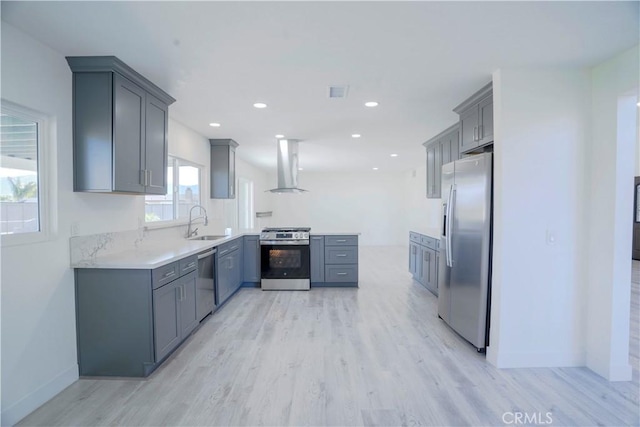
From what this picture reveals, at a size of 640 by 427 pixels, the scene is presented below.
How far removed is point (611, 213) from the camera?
8.18 ft

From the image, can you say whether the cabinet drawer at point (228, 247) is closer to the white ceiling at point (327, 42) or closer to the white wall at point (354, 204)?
the white ceiling at point (327, 42)

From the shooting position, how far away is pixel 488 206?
8.97 feet

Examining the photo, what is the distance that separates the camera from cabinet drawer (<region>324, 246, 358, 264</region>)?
5.18m

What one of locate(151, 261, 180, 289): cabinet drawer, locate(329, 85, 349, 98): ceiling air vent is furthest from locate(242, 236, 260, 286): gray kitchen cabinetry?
locate(329, 85, 349, 98): ceiling air vent

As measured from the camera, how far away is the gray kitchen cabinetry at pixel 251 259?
5.16m

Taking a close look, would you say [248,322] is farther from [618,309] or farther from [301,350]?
[618,309]

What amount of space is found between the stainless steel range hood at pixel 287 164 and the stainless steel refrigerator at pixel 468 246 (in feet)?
8.64

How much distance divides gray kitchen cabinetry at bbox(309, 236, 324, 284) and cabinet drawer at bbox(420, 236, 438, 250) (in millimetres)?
1568

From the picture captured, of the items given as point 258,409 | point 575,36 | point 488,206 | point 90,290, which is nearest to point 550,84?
point 575,36

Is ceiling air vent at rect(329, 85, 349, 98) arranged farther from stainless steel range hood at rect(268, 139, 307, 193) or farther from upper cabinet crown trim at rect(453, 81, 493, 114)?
stainless steel range hood at rect(268, 139, 307, 193)

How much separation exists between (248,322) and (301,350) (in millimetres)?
970

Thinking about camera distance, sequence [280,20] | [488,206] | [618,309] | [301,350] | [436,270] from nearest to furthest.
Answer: [280,20] → [618,309] → [488,206] → [301,350] → [436,270]

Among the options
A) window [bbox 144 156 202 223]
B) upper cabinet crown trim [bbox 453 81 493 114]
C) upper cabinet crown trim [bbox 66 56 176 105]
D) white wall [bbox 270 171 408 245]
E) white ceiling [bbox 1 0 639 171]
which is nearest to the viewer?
white ceiling [bbox 1 0 639 171]

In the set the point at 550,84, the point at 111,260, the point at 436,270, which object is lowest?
the point at 436,270
